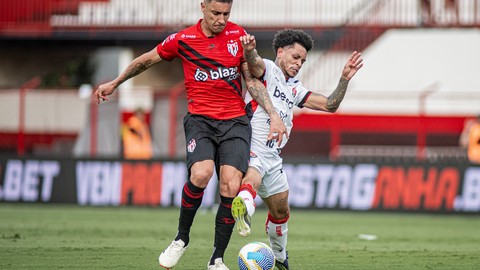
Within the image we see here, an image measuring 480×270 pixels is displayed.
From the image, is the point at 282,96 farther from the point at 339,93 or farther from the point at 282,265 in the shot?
the point at 282,265

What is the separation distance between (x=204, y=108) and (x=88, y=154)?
11712 millimetres

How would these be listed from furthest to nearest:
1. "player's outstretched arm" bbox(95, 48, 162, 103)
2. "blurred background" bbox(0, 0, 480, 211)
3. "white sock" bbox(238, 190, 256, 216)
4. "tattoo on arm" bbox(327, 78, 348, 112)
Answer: "blurred background" bbox(0, 0, 480, 211) → "tattoo on arm" bbox(327, 78, 348, 112) → "player's outstretched arm" bbox(95, 48, 162, 103) → "white sock" bbox(238, 190, 256, 216)

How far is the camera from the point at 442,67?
88.3ft

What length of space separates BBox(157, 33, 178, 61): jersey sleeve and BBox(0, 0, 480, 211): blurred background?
1033 centimetres

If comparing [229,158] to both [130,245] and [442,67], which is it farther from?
[442,67]

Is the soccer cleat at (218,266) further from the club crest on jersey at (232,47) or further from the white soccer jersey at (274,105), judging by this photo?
the club crest on jersey at (232,47)

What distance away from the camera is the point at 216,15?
856 cm

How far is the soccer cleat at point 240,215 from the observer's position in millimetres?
8000

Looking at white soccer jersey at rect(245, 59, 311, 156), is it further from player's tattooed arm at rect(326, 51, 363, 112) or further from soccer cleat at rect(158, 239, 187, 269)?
soccer cleat at rect(158, 239, 187, 269)

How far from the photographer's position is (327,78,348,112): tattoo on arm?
916 centimetres

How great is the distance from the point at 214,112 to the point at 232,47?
60cm

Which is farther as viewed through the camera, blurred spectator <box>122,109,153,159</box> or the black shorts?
blurred spectator <box>122,109,153,159</box>

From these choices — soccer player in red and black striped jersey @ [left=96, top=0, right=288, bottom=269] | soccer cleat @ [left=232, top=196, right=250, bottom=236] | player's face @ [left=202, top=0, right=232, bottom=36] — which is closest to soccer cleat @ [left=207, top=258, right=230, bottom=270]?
soccer player in red and black striped jersey @ [left=96, top=0, right=288, bottom=269]

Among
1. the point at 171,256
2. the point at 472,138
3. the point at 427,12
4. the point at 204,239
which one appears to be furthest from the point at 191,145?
the point at 427,12
